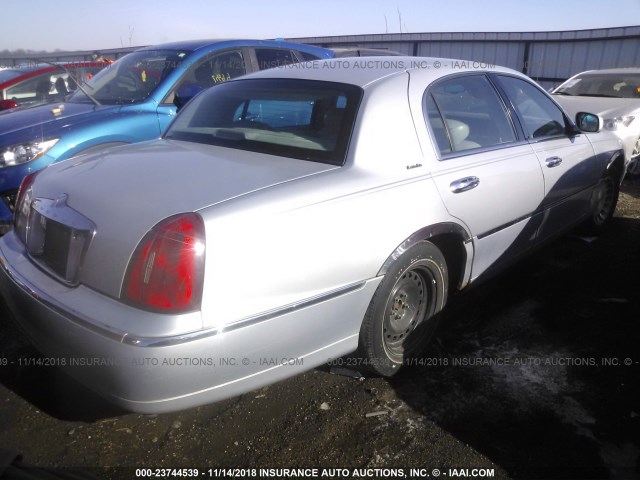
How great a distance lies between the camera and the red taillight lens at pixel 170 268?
1.92 meters

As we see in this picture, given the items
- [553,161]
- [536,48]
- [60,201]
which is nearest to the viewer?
[60,201]

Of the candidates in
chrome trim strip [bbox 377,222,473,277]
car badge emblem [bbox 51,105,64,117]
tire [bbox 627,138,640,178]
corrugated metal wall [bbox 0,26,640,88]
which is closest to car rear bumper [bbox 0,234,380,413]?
chrome trim strip [bbox 377,222,473,277]

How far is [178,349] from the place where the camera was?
1881mm

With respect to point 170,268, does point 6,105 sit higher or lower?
lower

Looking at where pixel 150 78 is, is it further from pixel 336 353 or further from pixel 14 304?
pixel 336 353

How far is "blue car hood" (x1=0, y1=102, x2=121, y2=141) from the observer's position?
4.03 meters

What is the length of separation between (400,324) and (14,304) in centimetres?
193

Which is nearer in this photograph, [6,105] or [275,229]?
[275,229]

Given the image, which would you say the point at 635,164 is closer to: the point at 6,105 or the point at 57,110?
the point at 57,110

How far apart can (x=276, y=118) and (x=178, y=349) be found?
1.70 metres

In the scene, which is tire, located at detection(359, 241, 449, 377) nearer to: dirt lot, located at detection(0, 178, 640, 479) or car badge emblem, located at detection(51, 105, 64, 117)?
dirt lot, located at detection(0, 178, 640, 479)

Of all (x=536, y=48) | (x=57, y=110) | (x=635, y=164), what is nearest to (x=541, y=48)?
(x=536, y=48)

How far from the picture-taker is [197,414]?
2.56m

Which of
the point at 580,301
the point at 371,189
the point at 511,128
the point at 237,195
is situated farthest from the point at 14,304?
the point at 580,301
